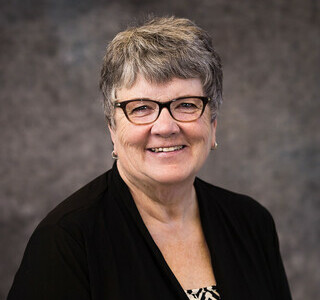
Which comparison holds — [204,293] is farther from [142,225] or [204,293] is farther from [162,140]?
[162,140]

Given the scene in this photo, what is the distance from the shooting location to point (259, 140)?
364 centimetres

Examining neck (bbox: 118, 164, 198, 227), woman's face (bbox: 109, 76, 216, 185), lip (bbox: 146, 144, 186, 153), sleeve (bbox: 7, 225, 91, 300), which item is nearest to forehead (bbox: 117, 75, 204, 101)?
woman's face (bbox: 109, 76, 216, 185)

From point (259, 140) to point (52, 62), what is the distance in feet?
4.28

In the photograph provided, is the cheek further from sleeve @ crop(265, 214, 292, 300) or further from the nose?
sleeve @ crop(265, 214, 292, 300)

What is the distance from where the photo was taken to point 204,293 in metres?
1.91

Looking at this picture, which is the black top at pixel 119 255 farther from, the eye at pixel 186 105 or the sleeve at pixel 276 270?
the eye at pixel 186 105

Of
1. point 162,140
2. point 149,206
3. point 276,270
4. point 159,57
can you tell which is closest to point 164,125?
point 162,140

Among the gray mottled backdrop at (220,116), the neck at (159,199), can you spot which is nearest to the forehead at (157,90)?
the neck at (159,199)

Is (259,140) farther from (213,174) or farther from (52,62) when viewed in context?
(52,62)

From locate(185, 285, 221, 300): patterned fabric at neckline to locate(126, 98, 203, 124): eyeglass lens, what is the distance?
0.54 metres

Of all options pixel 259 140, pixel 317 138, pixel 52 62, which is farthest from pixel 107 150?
pixel 317 138

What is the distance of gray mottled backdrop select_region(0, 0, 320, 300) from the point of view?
3281 millimetres

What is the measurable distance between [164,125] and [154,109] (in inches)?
2.3

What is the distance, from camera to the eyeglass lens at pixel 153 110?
1.81m
